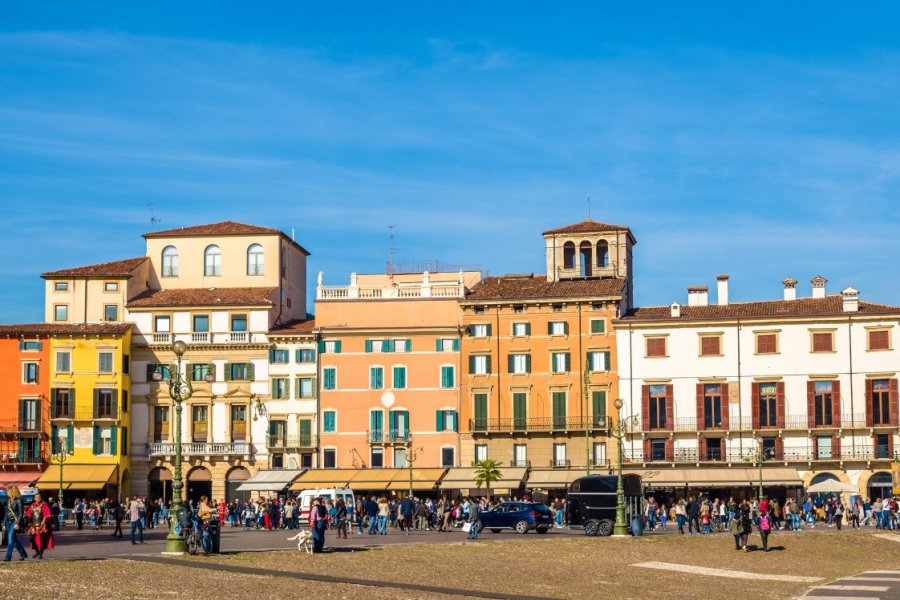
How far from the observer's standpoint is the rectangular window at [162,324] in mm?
88000

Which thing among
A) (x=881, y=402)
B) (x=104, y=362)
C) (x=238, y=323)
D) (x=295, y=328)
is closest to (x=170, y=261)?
(x=238, y=323)

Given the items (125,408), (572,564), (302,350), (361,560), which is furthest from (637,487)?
(125,408)

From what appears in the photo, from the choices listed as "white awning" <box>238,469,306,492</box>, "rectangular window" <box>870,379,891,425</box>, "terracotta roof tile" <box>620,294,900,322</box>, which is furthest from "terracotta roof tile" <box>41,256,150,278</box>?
"rectangular window" <box>870,379,891,425</box>

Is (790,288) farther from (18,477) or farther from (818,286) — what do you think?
(18,477)

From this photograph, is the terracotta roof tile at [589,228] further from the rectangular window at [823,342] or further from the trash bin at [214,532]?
the trash bin at [214,532]

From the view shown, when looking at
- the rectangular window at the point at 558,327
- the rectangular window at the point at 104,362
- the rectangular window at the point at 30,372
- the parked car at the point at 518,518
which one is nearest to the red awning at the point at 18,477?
the rectangular window at the point at 30,372

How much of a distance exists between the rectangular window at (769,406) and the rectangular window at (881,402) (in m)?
5.15

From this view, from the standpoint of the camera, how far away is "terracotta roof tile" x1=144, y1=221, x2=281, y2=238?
9112 centimetres

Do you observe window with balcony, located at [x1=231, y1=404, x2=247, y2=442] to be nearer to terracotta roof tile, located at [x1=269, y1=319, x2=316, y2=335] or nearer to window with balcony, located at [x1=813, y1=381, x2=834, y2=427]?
terracotta roof tile, located at [x1=269, y1=319, x2=316, y2=335]

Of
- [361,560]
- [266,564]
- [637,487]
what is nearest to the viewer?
[266,564]

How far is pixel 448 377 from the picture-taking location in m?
85.5

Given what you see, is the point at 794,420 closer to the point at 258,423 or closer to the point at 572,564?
the point at 258,423

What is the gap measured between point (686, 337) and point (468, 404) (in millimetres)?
13123

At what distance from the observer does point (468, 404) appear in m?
85.0
